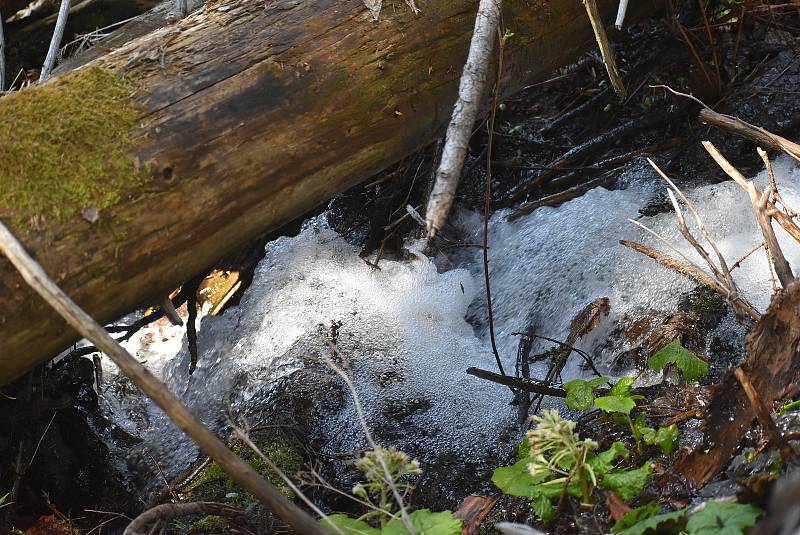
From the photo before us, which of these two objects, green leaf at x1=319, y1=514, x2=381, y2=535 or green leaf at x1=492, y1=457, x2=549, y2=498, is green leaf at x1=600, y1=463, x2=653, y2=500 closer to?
green leaf at x1=492, y1=457, x2=549, y2=498

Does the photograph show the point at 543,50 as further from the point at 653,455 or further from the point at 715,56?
the point at 653,455

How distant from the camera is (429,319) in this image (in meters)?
3.27

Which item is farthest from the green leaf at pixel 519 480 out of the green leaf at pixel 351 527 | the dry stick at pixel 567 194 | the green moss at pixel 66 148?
the dry stick at pixel 567 194

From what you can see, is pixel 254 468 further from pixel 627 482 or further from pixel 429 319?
pixel 627 482

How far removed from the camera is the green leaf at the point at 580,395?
83.3 inches

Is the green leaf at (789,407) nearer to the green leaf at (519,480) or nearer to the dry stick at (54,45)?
the green leaf at (519,480)

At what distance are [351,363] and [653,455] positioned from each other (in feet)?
4.41

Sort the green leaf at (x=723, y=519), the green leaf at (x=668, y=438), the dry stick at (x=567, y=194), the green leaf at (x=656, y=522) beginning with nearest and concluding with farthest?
the green leaf at (x=723, y=519) → the green leaf at (x=656, y=522) → the green leaf at (x=668, y=438) → the dry stick at (x=567, y=194)

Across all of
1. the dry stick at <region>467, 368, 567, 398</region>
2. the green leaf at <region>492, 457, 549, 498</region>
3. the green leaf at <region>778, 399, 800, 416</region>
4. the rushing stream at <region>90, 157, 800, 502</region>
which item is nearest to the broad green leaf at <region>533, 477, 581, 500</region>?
the green leaf at <region>492, 457, 549, 498</region>

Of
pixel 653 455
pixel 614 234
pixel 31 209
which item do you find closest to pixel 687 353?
pixel 653 455

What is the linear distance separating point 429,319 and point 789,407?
1711mm

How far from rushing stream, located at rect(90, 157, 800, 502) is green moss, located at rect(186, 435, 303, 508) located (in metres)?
0.19

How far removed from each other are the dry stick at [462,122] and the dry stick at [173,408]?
25.8 inches

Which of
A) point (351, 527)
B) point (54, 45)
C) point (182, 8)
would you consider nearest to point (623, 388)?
point (351, 527)
